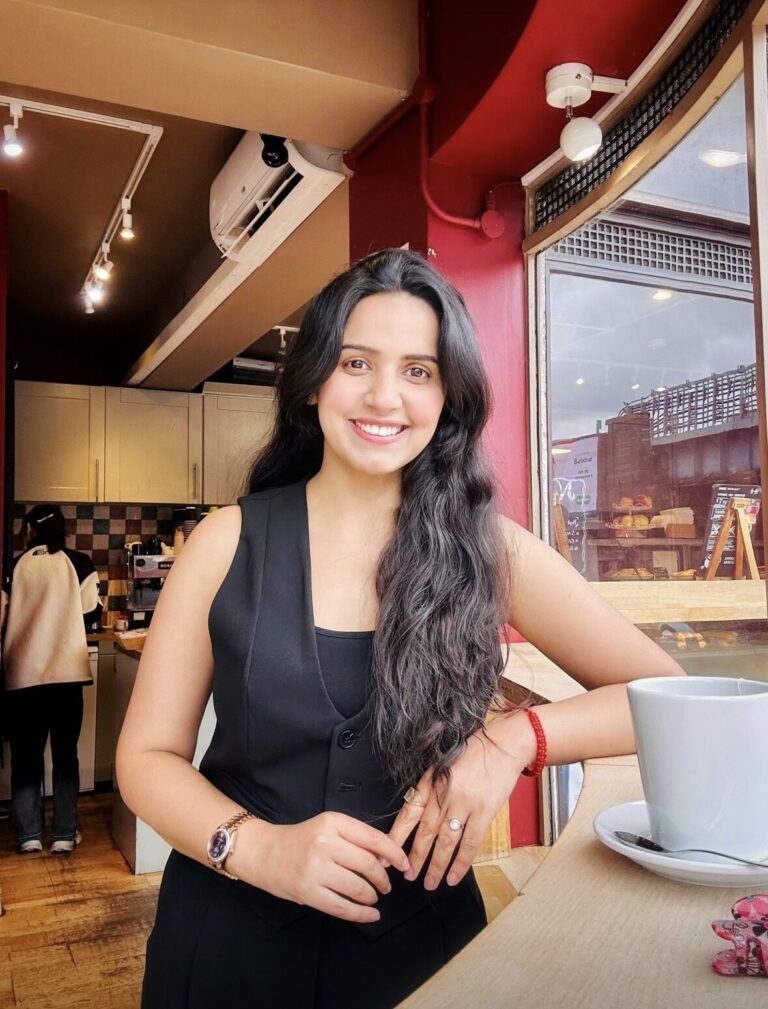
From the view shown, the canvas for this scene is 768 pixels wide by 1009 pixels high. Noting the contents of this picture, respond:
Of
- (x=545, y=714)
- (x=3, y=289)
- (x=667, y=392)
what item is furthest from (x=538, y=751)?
(x=3, y=289)

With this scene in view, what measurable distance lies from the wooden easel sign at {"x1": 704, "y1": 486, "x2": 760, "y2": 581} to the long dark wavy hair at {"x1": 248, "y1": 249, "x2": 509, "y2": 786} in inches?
36.3

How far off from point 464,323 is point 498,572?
0.34 meters

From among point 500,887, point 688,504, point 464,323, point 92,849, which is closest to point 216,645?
point 464,323

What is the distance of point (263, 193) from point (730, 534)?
2252 mm

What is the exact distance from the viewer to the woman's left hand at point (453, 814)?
32.7 inches

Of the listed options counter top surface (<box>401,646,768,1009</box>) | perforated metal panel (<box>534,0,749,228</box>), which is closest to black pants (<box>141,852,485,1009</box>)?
counter top surface (<box>401,646,768,1009</box>)

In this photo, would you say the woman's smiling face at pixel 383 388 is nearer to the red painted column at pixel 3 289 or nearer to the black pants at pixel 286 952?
the black pants at pixel 286 952

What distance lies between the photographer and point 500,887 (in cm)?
240

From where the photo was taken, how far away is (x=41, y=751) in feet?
13.5

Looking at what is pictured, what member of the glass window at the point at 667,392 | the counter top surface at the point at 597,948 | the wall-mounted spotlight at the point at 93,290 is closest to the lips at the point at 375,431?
the counter top surface at the point at 597,948

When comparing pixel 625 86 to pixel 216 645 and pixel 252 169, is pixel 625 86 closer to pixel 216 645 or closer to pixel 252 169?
pixel 252 169

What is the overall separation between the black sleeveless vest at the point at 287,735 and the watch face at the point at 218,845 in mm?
133

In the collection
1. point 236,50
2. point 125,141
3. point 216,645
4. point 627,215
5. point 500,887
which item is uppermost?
point 125,141

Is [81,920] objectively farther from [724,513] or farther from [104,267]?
[104,267]
